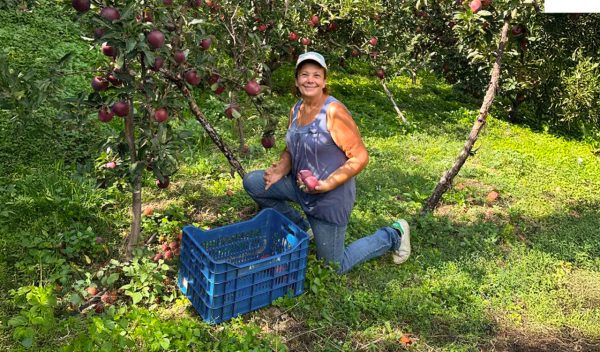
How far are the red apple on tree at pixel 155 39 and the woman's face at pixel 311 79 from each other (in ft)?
2.98

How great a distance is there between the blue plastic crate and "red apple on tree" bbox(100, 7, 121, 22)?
1.22 m

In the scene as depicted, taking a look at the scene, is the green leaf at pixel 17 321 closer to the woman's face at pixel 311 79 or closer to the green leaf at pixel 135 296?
the green leaf at pixel 135 296

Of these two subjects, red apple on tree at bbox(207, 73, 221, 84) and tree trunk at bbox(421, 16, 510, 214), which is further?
tree trunk at bbox(421, 16, 510, 214)

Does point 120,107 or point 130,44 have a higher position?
point 130,44

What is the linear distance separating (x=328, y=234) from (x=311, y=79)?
96 cm

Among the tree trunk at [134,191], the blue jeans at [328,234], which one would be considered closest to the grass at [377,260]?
the blue jeans at [328,234]

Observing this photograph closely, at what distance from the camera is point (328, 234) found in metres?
3.41

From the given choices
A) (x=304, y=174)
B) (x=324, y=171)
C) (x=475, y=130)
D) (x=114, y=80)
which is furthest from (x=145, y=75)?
(x=475, y=130)

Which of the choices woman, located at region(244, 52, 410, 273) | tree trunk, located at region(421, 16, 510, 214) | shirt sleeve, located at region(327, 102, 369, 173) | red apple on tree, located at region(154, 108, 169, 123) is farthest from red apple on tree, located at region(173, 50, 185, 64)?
tree trunk, located at region(421, 16, 510, 214)

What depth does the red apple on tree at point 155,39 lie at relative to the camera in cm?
256

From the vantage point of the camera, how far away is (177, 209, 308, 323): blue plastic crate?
2920 mm

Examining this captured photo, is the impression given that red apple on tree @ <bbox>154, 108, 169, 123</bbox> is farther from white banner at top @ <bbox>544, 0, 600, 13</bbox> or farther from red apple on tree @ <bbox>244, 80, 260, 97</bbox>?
white banner at top @ <bbox>544, 0, 600, 13</bbox>

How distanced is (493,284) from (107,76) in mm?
2721

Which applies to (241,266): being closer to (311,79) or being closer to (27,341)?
(27,341)
